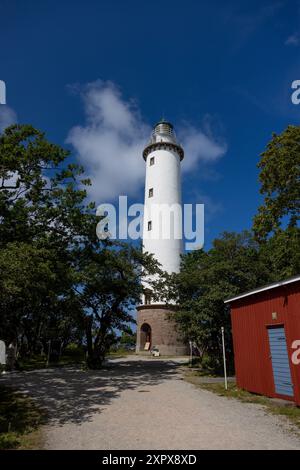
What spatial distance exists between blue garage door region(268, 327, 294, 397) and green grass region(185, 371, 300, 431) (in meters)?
0.51

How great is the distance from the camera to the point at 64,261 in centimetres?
1620

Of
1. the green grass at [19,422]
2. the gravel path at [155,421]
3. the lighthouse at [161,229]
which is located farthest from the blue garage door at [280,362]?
the lighthouse at [161,229]

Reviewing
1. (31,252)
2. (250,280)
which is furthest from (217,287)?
(31,252)

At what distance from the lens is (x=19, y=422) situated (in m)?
8.16

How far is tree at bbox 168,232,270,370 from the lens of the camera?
1938 centimetres

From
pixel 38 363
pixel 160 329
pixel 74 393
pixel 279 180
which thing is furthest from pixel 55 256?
pixel 160 329

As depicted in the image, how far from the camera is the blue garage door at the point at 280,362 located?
34.6 ft

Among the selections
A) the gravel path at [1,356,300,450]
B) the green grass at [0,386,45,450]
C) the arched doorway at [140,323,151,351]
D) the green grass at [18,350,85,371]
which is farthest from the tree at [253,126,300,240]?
the arched doorway at [140,323,151,351]

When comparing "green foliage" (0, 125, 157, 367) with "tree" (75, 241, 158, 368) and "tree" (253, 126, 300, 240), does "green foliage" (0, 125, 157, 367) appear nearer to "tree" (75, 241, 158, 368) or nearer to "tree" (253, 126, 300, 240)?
"tree" (75, 241, 158, 368)

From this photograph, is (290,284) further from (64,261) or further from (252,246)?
(252,246)

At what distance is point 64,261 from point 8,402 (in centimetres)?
693

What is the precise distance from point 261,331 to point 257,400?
233cm

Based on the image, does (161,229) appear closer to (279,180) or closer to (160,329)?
(160,329)
